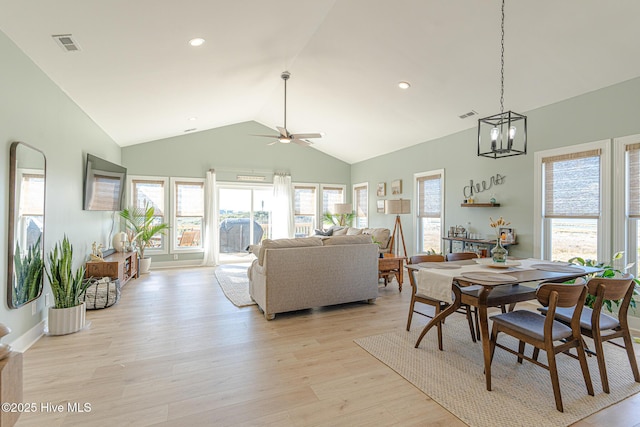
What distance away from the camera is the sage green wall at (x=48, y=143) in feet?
8.85

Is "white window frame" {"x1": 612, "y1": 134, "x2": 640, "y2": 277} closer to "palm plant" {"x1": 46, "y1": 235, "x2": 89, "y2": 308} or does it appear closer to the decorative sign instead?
the decorative sign

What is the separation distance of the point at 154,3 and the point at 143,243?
18.4 ft

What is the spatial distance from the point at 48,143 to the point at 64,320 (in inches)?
→ 75.5

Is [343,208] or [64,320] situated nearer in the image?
[64,320]

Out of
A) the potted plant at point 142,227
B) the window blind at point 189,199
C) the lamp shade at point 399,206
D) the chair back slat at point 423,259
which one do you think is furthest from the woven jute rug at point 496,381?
the window blind at point 189,199

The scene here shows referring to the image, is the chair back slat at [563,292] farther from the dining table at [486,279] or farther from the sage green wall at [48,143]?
the sage green wall at [48,143]

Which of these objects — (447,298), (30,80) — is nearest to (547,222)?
(447,298)

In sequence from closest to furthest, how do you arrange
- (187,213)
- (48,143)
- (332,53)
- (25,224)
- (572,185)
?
1. (25,224)
2. (48,143)
3. (572,185)
4. (332,53)
5. (187,213)

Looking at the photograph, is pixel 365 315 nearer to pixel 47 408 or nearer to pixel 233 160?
pixel 47 408

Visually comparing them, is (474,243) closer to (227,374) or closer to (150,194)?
(227,374)

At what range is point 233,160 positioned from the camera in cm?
812

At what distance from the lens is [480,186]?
541 cm

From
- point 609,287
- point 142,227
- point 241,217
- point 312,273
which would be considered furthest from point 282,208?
point 609,287

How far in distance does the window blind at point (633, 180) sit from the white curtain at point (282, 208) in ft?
21.7
